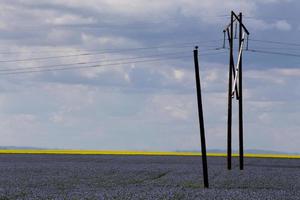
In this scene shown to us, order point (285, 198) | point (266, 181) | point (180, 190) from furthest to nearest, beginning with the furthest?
point (266, 181)
point (180, 190)
point (285, 198)

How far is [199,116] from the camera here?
34.9 metres

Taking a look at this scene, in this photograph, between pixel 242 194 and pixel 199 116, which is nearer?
pixel 242 194

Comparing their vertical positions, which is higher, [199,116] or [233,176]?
[199,116]

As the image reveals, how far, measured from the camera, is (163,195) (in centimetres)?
2938

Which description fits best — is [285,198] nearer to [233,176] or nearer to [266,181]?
[266,181]

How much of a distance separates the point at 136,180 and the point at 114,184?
336 centimetres

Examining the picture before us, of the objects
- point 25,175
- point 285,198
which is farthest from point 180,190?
point 25,175

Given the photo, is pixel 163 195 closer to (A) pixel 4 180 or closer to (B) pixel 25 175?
(A) pixel 4 180

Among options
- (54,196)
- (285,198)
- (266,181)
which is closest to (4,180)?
(54,196)

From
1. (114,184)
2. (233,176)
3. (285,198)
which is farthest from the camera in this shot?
(233,176)

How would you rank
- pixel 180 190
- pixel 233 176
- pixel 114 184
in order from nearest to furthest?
pixel 180 190 < pixel 114 184 < pixel 233 176

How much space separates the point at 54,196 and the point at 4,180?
13.0 metres

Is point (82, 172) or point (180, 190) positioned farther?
point (82, 172)

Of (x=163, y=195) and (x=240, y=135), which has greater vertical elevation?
(x=240, y=135)
